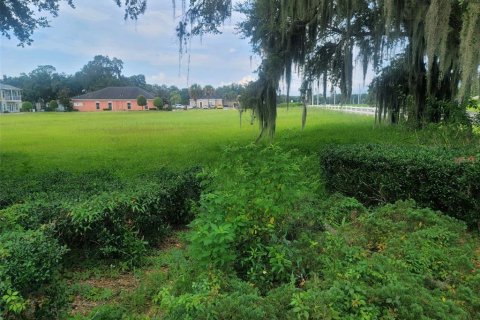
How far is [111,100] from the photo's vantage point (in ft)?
214

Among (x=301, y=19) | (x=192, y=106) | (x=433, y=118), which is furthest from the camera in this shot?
(x=192, y=106)

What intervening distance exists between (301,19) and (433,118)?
15.4 feet

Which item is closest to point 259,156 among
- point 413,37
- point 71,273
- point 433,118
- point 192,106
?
point 71,273

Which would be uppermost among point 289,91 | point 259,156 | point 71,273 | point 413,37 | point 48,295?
point 413,37

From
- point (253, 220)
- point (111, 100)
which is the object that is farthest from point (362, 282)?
point (111, 100)

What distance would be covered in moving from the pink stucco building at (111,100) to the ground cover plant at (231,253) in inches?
2465

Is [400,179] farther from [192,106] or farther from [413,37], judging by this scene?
[192,106]

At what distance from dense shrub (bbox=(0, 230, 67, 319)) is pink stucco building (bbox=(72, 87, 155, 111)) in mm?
63677

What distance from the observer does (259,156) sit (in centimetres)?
369

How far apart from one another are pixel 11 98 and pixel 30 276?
65988mm

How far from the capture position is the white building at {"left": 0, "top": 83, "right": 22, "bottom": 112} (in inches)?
2084

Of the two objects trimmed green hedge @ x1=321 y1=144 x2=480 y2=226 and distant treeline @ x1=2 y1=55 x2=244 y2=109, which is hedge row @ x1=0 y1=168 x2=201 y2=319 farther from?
distant treeline @ x1=2 y1=55 x2=244 y2=109

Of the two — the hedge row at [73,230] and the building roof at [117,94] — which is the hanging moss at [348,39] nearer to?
the hedge row at [73,230]

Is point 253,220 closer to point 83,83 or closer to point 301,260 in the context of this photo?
point 301,260
